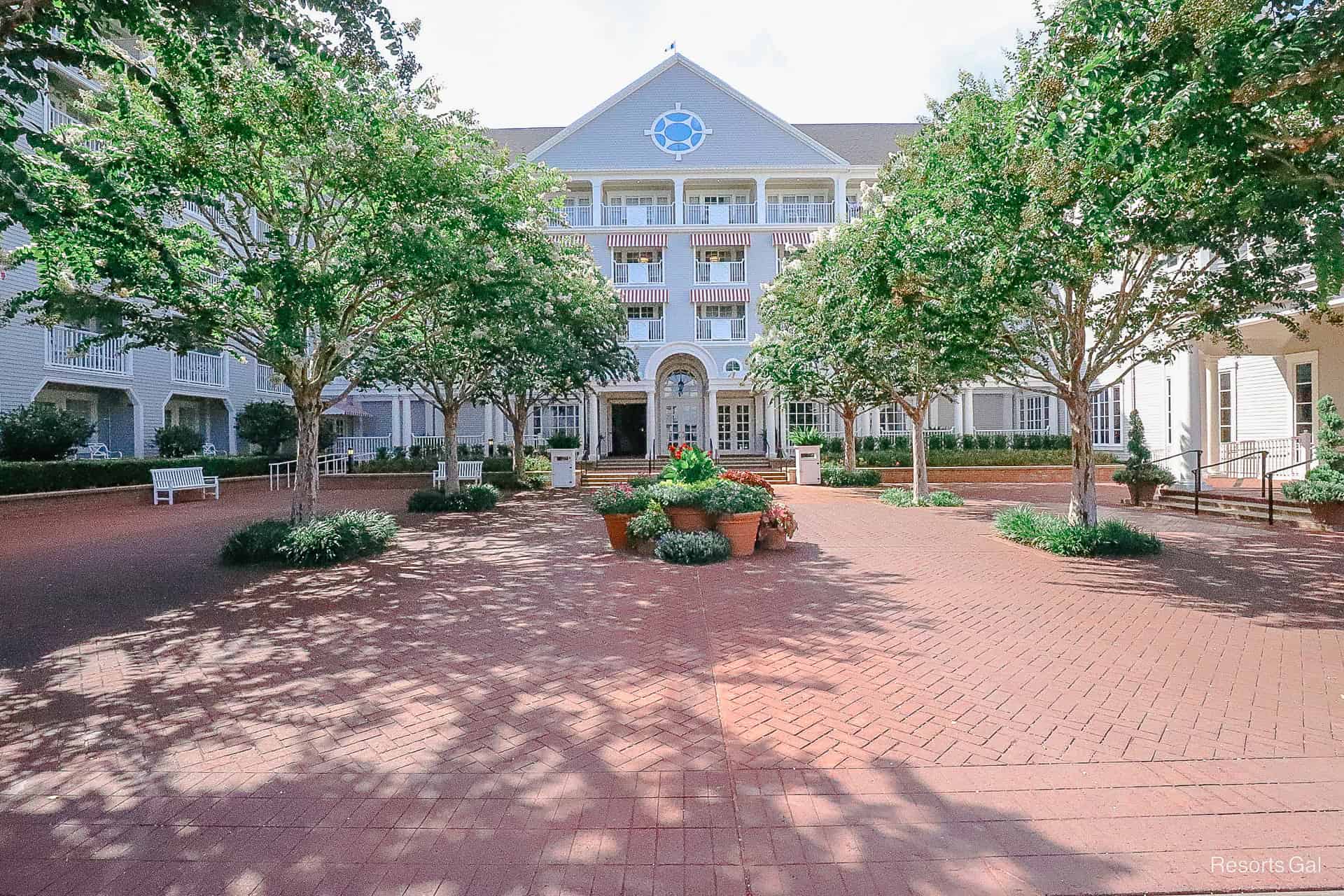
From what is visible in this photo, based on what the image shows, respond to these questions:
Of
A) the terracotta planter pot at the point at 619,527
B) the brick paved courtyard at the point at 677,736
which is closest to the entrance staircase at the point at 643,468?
the terracotta planter pot at the point at 619,527

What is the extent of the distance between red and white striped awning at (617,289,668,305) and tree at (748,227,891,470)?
948cm

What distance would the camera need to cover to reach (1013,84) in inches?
328

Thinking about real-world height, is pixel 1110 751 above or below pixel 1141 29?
below

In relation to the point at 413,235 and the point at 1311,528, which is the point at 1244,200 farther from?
the point at 1311,528

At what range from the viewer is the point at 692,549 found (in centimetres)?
896

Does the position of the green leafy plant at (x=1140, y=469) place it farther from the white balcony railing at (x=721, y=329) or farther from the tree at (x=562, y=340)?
the white balcony railing at (x=721, y=329)

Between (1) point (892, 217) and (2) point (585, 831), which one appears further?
(1) point (892, 217)

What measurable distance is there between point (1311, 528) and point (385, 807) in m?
14.3

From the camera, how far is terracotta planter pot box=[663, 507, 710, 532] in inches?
379

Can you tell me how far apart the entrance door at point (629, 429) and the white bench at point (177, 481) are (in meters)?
15.2

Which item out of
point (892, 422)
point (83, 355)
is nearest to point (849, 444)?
point (892, 422)

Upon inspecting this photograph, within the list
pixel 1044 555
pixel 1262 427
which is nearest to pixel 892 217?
pixel 1044 555

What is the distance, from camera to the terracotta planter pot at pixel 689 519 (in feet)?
31.6

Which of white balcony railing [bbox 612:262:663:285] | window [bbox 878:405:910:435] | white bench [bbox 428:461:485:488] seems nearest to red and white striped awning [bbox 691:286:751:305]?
white balcony railing [bbox 612:262:663:285]
